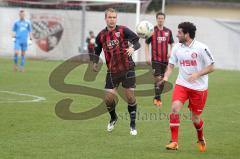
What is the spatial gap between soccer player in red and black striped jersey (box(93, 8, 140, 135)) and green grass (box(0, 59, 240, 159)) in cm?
60

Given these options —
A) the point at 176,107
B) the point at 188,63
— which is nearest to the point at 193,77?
the point at 188,63

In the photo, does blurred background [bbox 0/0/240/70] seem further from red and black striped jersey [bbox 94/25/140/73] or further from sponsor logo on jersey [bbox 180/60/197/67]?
sponsor logo on jersey [bbox 180/60/197/67]

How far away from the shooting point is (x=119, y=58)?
1238 centimetres

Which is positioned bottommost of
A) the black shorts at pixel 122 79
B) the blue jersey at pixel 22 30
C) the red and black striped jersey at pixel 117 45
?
the blue jersey at pixel 22 30

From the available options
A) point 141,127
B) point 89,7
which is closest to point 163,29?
point 141,127

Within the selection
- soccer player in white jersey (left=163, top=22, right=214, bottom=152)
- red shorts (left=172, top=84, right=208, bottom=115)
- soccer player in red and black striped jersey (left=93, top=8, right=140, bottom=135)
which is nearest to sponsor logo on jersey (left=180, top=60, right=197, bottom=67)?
soccer player in white jersey (left=163, top=22, right=214, bottom=152)

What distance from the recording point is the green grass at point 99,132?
10.1 metres

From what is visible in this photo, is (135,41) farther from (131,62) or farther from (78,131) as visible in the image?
(78,131)

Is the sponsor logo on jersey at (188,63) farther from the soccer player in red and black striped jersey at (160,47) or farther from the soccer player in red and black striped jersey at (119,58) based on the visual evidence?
the soccer player in red and black striped jersey at (160,47)

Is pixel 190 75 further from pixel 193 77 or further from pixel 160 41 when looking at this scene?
pixel 160 41

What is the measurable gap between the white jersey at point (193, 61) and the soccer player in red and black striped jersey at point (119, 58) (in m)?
1.68

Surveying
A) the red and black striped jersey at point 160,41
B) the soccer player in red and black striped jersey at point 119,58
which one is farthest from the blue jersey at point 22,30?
the soccer player in red and black striped jersey at point 119,58

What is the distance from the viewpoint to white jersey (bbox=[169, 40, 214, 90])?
10445 millimetres

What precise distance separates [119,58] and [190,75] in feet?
7.33
